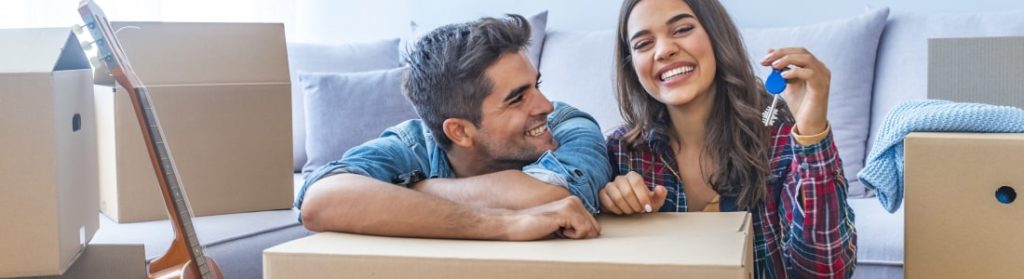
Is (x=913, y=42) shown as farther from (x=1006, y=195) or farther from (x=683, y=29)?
(x=1006, y=195)

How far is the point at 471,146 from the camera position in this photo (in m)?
1.25

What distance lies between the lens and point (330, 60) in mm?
2754

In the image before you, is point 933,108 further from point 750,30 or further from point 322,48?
point 322,48

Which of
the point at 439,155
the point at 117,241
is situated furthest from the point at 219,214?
the point at 439,155

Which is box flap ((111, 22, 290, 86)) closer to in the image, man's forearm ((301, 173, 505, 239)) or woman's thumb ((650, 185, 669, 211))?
man's forearm ((301, 173, 505, 239))

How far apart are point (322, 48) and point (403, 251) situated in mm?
2031

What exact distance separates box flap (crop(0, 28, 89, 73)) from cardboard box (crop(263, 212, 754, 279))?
44 centimetres

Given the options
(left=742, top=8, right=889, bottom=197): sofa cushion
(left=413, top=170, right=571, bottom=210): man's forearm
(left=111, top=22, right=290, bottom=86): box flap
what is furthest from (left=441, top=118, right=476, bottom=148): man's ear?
(left=742, top=8, right=889, bottom=197): sofa cushion

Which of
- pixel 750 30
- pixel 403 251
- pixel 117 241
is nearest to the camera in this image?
pixel 403 251

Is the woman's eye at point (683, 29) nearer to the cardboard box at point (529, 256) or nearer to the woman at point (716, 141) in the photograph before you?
the woman at point (716, 141)

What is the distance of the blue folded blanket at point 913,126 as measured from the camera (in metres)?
0.95

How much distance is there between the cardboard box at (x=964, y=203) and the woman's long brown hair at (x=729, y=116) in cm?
37

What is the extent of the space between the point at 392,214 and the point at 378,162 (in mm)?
219

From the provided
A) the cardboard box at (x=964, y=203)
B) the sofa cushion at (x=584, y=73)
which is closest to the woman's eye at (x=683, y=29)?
the cardboard box at (x=964, y=203)
